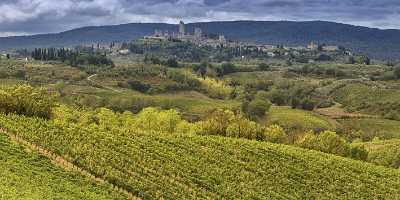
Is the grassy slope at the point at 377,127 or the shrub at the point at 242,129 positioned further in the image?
the grassy slope at the point at 377,127

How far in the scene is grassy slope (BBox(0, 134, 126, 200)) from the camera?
144 feet

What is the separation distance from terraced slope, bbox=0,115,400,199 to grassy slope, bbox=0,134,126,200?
10.9ft

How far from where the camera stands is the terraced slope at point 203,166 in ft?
192

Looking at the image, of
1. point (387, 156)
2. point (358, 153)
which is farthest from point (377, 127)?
point (358, 153)

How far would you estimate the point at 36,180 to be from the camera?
48688 mm

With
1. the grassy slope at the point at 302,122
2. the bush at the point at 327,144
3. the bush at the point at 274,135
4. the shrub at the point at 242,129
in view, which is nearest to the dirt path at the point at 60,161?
the shrub at the point at 242,129

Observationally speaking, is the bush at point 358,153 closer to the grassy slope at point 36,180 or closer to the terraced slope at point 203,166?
the terraced slope at point 203,166

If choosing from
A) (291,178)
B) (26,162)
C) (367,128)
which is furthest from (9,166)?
(367,128)

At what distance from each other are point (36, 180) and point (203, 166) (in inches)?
882

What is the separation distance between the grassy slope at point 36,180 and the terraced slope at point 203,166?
3320 mm

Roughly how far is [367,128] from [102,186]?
14983cm

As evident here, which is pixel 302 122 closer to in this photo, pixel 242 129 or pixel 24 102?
pixel 242 129

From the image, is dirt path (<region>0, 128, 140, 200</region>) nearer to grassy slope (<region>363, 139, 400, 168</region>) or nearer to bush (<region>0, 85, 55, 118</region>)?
bush (<region>0, 85, 55, 118</region>)

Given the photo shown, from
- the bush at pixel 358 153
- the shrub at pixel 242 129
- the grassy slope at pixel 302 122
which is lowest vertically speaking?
the grassy slope at pixel 302 122
